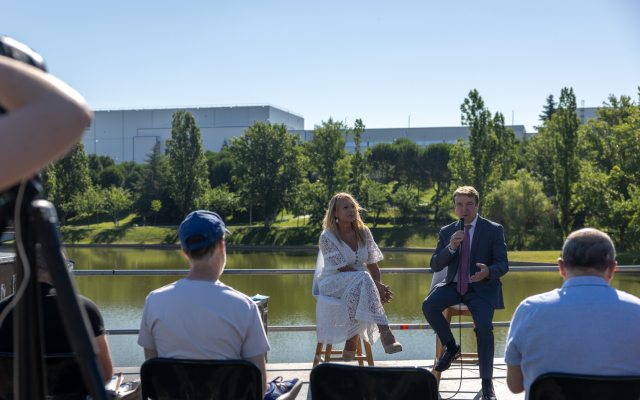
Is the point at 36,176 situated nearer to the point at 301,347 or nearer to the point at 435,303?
the point at 435,303

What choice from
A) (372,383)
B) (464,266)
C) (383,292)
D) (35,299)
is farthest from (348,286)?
(35,299)

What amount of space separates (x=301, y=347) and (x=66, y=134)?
26.4ft

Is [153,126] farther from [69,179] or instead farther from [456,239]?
[456,239]

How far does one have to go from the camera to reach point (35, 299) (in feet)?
2.38

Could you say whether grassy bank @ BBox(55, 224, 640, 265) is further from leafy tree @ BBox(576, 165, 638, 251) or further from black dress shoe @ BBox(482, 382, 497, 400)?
black dress shoe @ BBox(482, 382, 497, 400)

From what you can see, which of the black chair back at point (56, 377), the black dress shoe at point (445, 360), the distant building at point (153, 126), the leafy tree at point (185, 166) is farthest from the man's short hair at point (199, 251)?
the distant building at point (153, 126)

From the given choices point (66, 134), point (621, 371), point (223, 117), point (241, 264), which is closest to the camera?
point (66, 134)

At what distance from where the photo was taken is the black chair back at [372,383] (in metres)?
1.82

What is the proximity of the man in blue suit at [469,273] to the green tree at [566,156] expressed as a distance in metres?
31.2

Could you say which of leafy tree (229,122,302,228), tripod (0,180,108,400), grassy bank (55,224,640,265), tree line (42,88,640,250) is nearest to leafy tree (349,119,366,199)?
tree line (42,88,640,250)

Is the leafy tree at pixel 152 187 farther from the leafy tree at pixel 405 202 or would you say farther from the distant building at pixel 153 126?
the leafy tree at pixel 405 202

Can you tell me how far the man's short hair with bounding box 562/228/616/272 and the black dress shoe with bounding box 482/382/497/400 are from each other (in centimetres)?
174

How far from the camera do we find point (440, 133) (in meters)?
67.7

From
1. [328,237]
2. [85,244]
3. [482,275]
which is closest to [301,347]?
[328,237]
